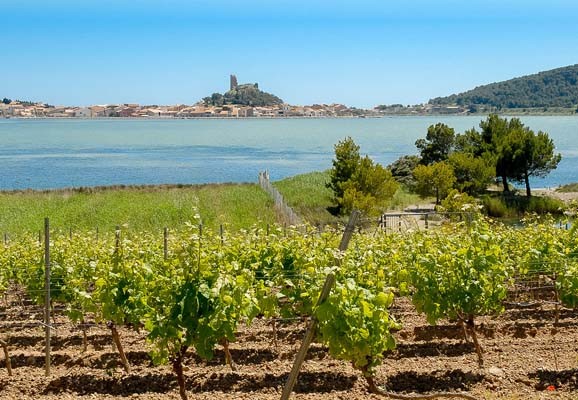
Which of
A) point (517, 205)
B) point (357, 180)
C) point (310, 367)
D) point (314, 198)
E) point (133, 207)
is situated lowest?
point (517, 205)

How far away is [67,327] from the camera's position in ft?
41.0

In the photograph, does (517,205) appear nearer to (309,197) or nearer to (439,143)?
(439,143)

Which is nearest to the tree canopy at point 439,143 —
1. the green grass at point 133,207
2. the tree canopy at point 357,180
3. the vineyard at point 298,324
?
the tree canopy at point 357,180

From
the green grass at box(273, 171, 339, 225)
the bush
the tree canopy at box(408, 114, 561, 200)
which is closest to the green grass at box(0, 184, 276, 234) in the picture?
the green grass at box(273, 171, 339, 225)

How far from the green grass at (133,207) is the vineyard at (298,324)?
16291 mm

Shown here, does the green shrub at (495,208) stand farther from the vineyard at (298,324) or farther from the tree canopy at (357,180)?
the vineyard at (298,324)

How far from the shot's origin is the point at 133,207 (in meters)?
32.4

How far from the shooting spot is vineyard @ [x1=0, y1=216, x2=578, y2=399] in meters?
7.27

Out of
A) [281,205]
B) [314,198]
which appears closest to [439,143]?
[314,198]

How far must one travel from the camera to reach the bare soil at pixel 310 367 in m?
8.76

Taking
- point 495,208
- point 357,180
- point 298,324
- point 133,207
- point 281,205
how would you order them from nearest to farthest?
point 298,324 → point 133,207 → point 281,205 → point 357,180 → point 495,208

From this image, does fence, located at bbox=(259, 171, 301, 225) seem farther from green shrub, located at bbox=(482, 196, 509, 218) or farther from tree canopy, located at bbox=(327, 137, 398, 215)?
green shrub, located at bbox=(482, 196, 509, 218)

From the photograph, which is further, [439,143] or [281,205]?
[439,143]

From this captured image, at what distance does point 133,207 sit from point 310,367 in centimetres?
2409
